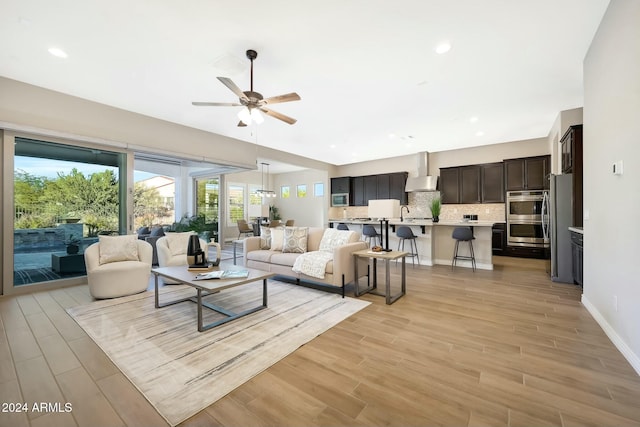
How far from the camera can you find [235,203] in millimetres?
10297

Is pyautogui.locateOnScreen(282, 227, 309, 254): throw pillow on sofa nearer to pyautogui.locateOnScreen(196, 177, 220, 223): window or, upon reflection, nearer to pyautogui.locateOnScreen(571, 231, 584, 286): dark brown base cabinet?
pyautogui.locateOnScreen(196, 177, 220, 223): window

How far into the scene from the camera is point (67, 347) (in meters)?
2.32

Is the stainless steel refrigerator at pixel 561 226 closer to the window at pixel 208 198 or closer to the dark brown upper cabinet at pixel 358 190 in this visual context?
the dark brown upper cabinet at pixel 358 190

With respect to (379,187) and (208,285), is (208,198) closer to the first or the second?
(379,187)

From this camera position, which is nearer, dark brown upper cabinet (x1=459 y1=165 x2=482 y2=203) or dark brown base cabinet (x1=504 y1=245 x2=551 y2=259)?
dark brown base cabinet (x1=504 y1=245 x2=551 y2=259)

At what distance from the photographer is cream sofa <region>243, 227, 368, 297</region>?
3.70 meters

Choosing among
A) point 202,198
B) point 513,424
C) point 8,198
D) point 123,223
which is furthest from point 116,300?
point 202,198

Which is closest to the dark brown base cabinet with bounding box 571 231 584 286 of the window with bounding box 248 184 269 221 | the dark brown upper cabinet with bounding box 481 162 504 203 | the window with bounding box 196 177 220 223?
the dark brown upper cabinet with bounding box 481 162 504 203

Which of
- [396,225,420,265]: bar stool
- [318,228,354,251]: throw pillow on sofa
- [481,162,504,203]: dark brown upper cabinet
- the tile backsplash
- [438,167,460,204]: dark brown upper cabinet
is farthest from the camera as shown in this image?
[438,167,460,204]: dark brown upper cabinet

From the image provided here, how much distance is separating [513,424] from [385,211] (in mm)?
2704

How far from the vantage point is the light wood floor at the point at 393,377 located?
1.55m

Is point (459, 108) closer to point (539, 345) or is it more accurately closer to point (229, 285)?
point (539, 345)

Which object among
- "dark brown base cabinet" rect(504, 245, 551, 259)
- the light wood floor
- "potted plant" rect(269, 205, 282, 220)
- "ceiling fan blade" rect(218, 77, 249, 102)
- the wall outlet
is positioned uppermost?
"ceiling fan blade" rect(218, 77, 249, 102)

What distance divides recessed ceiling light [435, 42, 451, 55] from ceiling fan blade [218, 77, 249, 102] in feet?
7.08
